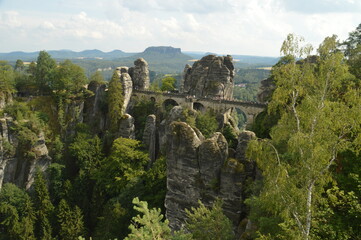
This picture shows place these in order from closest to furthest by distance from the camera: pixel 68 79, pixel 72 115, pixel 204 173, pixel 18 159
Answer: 1. pixel 204 173
2. pixel 18 159
3. pixel 72 115
4. pixel 68 79

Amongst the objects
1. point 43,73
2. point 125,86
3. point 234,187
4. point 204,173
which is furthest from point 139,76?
point 234,187

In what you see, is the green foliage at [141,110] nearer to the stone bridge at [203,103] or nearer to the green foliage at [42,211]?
the stone bridge at [203,103]

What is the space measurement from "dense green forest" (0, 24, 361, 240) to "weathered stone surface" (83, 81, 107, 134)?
25.8 inches

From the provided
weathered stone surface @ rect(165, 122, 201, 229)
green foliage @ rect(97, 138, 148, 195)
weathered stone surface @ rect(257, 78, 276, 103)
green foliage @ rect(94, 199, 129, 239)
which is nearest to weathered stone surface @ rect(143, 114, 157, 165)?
green foliage @ rect(97, 138, 148, 195)

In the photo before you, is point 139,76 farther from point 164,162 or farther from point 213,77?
point 164,162

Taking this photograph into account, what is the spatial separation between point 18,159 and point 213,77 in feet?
116

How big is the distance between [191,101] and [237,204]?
91.2 ft

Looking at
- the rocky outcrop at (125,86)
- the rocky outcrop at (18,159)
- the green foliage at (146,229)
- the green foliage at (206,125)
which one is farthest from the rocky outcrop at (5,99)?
the green foliage at (146,229)

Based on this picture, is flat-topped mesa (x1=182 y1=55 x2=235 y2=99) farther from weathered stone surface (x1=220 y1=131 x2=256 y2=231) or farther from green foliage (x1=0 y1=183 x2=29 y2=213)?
green foliage (x1=0 y1=183 x2=29 y2=213)

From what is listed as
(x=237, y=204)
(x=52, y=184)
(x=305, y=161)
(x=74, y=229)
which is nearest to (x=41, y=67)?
(x=52, y=184)

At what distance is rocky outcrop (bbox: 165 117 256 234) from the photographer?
935 inches

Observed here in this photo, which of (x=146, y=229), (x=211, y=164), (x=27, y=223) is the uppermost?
(x=146, y=229)

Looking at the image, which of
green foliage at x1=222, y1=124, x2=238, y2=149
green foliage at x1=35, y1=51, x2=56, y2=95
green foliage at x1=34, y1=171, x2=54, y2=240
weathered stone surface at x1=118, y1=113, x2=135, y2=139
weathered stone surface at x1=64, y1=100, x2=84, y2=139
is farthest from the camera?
green foliage at x1=35, y1=51, x2=56, y2=95

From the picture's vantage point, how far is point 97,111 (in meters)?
50.4
